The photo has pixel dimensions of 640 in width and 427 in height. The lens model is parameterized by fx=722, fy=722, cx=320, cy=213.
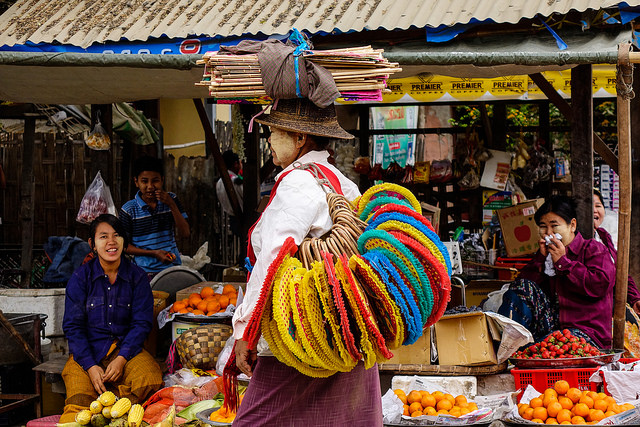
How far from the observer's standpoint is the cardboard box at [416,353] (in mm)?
4980

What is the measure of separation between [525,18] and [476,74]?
0.51m

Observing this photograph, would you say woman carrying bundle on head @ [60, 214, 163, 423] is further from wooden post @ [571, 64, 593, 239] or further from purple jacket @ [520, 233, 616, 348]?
wooden post @ [571, 64, 593, 239]

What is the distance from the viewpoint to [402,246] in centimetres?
232

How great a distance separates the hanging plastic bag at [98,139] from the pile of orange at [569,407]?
4365mm

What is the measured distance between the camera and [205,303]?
5445mm

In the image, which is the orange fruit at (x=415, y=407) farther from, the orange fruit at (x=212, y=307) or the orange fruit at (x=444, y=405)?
the orange fruit at (x=212, y=307)

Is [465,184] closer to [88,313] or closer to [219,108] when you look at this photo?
[88,313]

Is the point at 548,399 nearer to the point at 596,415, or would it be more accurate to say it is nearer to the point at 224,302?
the point at 596,415

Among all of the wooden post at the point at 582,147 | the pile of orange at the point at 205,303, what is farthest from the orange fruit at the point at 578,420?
the pile of orange at the point at 205,303

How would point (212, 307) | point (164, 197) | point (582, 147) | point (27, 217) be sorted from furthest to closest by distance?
point (27, 217) < point (164, 197) < point (212, 307) < point (582, 147)

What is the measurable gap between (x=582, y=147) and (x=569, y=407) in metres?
1.86

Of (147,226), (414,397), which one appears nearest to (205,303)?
(147,226)

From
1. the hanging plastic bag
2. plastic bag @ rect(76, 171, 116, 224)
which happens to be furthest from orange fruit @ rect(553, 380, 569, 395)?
the hanging plastic bag

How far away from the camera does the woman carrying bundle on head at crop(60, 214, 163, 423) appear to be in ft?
15.9
